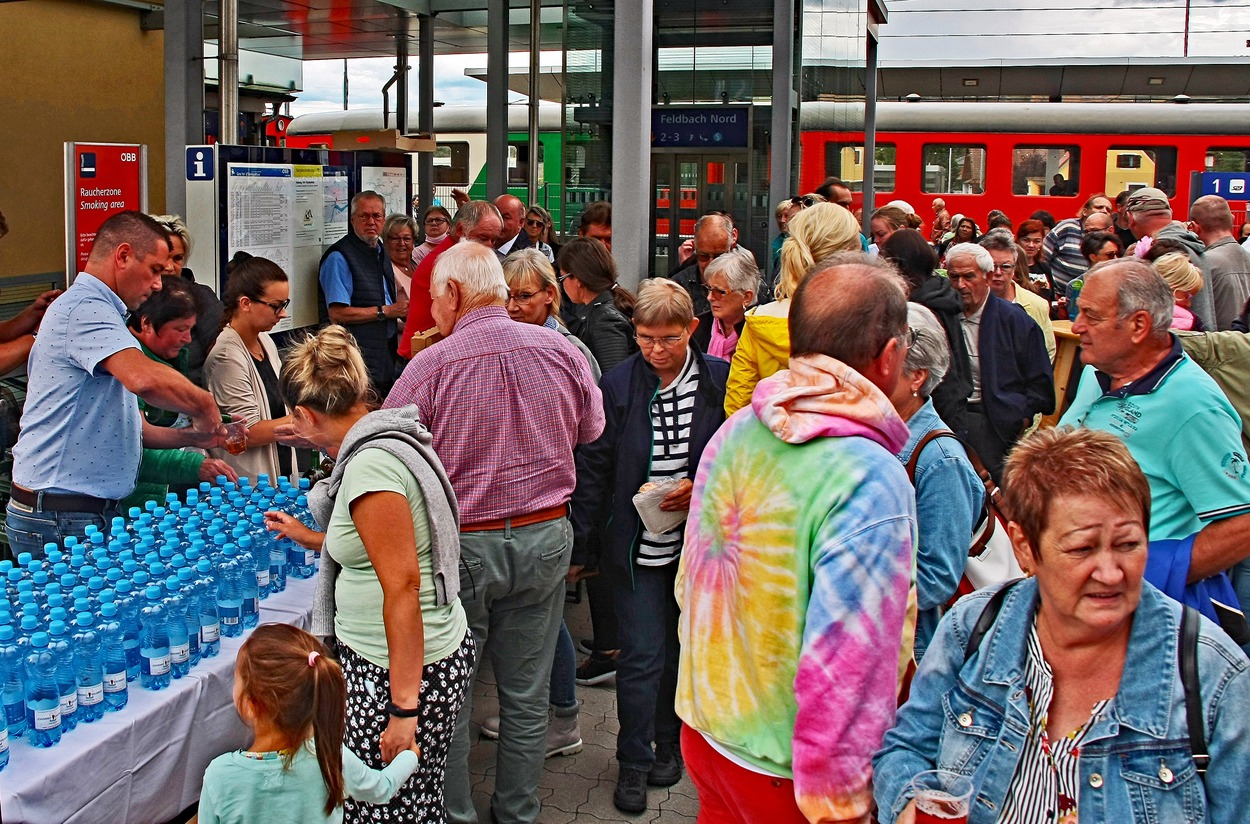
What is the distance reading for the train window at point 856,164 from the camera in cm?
1716

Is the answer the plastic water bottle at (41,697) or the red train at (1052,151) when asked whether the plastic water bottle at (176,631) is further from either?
the red train at (1052,151)

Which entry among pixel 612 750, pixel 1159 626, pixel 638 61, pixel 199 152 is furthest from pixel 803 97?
pixel 1159 626

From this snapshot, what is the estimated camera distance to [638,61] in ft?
22.7

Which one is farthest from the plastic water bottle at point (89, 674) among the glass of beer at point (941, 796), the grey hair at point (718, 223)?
the grey hair at point (718, 223)

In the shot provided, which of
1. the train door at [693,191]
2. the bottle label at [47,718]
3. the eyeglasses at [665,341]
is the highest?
the train door at [693,191]

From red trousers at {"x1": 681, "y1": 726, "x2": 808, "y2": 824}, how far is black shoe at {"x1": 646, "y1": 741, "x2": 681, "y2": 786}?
6.86 feet

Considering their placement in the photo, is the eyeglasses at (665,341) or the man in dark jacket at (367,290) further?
the man in dark jacket at (367,290)

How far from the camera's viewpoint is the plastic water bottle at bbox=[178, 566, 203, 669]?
335 centimetres

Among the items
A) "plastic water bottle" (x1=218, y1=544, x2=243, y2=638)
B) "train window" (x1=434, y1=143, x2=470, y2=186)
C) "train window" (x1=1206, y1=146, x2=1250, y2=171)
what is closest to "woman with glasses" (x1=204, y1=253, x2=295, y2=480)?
"plastic water bottle" (x1=218, y1=544, x2=243, y2=638)

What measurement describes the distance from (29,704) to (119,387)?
1405 mm

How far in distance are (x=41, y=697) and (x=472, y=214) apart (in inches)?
226

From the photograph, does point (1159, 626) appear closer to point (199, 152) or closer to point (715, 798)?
point (715, 798)

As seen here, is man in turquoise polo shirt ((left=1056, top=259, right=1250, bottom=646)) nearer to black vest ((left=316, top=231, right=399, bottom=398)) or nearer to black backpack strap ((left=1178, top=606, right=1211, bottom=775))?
black backpack strap ((left=1178, top=606, right=1211, bottom=775))

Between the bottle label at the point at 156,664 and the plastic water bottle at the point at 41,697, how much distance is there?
1.02 ft
